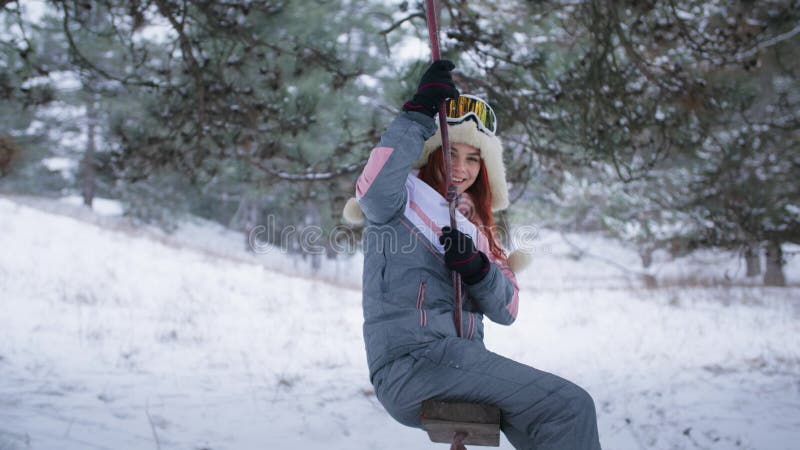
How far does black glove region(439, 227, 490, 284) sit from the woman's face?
1.16 feet

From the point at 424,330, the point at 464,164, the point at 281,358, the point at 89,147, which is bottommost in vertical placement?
the point at 281,358

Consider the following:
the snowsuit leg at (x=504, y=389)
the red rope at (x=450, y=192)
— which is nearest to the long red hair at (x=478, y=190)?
the red rope at (x=450, y=192)

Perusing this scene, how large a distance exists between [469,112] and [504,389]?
40.9 inches

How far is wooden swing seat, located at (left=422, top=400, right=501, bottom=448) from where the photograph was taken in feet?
6.08

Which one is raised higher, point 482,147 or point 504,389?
point 482,147

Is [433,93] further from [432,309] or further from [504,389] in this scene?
[504,389]

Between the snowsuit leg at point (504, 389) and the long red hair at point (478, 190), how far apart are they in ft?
1.85

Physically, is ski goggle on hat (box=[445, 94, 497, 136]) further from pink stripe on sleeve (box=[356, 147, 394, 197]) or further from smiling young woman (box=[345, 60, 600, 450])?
pink stripe on sleeve (box=[356, 147, 394, 197])

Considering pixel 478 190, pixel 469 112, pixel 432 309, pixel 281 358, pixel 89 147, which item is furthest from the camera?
pixel 89 147

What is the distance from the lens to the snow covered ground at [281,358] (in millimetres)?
4066

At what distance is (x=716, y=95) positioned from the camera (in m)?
4.30

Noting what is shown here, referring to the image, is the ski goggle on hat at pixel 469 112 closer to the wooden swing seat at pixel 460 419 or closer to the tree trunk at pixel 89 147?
the wooden swing seat at pixel 460 419

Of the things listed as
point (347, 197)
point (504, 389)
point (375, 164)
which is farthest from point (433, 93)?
point (347, 197)

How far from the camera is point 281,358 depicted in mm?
6566
